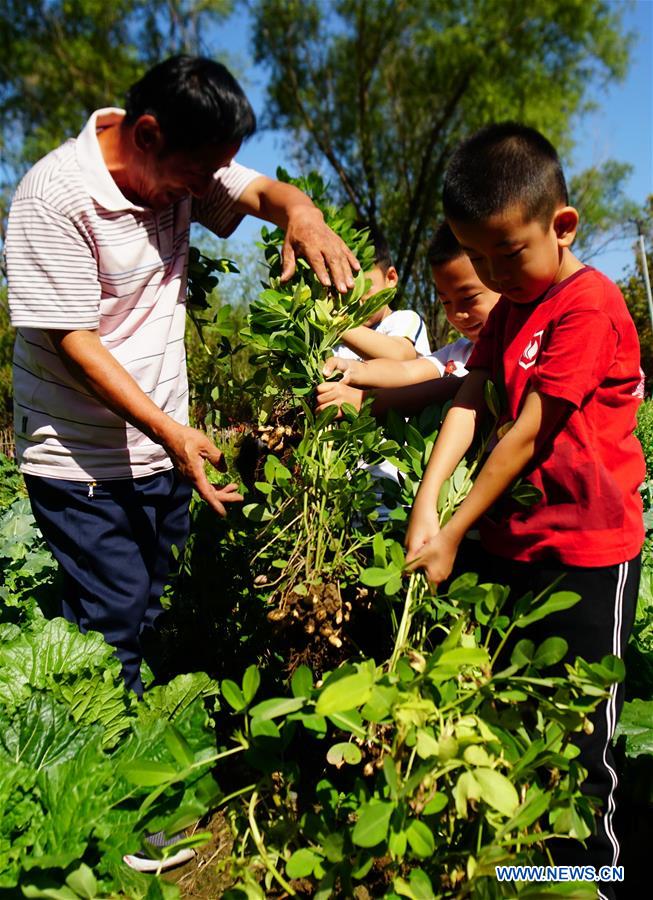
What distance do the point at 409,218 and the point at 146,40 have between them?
8.63m

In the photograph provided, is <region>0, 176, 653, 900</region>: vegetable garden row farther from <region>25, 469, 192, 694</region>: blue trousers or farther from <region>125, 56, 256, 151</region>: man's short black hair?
<region>125, 56, 256, 151</region>: man's short black hair

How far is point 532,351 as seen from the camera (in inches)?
60.1

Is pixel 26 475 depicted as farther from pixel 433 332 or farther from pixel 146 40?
pixel 146 40

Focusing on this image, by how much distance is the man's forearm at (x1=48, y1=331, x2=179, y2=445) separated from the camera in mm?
1767

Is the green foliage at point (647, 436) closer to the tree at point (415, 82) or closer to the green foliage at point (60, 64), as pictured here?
the tree at point (415, 82)

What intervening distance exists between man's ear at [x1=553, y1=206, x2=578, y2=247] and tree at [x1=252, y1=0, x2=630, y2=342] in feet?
52.0

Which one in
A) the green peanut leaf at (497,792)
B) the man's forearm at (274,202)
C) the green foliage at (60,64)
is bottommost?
the green peanut leaf at (497,792)

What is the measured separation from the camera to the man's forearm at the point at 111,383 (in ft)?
5.80

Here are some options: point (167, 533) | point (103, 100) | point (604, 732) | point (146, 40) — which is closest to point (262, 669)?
point (167, 533)

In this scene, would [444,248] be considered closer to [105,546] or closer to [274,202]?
[274,202]

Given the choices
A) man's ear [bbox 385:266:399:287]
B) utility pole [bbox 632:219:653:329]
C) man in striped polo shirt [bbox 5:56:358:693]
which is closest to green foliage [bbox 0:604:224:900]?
man in striped polo shirt [bbox 5:56:358:693]

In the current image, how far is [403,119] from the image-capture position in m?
17.3

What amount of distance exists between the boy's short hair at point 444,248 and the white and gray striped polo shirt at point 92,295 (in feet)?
1.98

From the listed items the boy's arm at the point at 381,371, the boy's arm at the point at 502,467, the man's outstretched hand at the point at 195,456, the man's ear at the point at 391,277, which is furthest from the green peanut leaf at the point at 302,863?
the man's ear at the point at 391,277
